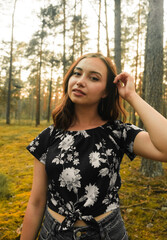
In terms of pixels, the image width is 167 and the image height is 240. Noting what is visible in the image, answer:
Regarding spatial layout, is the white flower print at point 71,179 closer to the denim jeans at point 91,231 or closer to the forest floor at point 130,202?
the denim jeans at point 91,231

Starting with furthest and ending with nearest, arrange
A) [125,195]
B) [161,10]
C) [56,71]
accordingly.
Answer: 1. [56,71]
2. [161,10]
3. [125,195]

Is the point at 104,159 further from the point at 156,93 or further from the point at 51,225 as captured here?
the point at 156,93

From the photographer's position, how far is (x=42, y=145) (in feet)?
4.71

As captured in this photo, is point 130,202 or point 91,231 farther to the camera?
point 130,202

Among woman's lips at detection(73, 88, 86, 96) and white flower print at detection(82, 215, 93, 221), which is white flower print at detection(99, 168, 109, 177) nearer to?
white flower print at detection(82, 215, 93, 221)

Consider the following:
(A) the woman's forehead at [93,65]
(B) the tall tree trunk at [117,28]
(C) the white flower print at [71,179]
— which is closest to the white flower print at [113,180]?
(C) the white flower print at [71,179]

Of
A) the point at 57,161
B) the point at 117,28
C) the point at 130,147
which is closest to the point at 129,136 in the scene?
the point at 130,147

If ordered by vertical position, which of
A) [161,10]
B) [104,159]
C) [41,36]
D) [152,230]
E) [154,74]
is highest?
[41,36]

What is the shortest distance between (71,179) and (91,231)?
15.0 inches

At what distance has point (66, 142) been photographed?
1.37 m

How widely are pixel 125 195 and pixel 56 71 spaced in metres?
20.3

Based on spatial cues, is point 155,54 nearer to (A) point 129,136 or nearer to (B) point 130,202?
(B) point 130,202

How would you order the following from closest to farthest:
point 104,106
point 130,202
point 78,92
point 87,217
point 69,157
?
point 87,217
point 69,157
point 78,92
point 104,106
point 130,202

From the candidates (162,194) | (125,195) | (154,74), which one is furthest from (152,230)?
(154,74)
